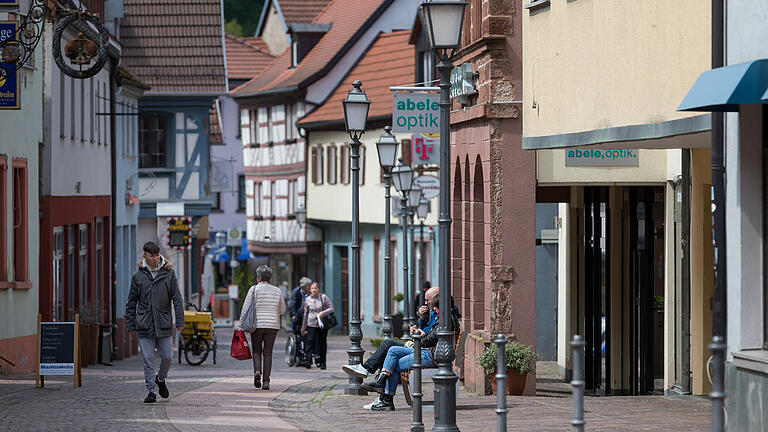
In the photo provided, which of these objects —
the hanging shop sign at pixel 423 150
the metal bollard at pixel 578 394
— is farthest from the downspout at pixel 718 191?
the hanging shop sign at pixel 423 150

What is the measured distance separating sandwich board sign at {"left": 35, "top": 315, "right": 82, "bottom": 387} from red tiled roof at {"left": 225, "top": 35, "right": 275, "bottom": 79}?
54512mm

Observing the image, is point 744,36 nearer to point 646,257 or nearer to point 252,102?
point 646,257

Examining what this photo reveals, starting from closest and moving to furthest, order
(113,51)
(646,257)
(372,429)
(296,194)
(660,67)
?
(660,67) < (372,429) < (646,257) < (113,51) < (296,194)

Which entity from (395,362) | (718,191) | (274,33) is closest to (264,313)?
(395,362)

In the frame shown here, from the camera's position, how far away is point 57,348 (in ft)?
60.1

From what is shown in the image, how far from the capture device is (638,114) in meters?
13.3

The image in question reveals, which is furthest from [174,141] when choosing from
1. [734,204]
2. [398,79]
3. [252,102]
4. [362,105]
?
[734,204]

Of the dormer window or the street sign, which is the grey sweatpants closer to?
the street sign

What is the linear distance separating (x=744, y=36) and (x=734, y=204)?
1.22 m

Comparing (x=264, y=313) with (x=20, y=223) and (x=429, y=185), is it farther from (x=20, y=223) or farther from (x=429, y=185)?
(x=429, y=185)

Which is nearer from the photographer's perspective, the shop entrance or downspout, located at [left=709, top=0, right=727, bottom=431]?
downspout, located at [left=709, top=0, right=727, bottom=431]

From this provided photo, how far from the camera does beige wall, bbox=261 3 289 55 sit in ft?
231

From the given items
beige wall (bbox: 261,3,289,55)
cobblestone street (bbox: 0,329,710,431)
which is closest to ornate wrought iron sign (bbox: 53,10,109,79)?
cobblestone street (bbox: 0,329,710,431)

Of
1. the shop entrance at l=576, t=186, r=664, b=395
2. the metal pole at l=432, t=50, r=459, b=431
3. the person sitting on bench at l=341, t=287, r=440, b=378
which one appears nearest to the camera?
the metal pole at l=432, t=50, r=459, b=431
